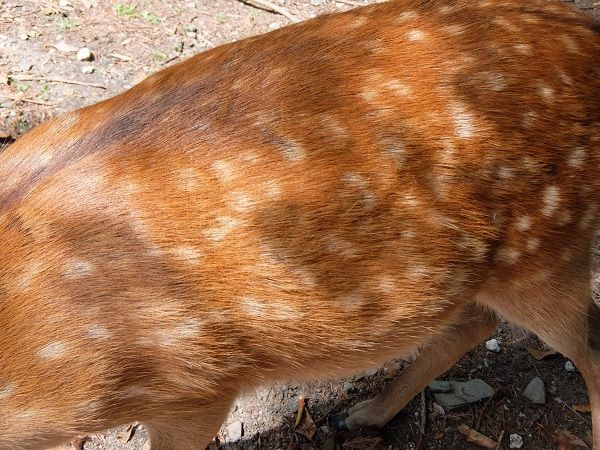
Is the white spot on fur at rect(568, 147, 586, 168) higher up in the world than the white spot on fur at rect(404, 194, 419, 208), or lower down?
lower down

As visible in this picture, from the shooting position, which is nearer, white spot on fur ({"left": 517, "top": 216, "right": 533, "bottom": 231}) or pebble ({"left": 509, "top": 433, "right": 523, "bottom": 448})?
white spot on fur ({"left": 517, "top": 216, "right": 533, "bottom": 231})

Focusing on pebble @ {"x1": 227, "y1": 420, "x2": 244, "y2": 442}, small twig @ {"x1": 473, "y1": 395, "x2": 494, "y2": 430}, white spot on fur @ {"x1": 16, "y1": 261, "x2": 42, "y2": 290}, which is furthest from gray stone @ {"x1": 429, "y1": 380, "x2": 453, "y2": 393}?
white spot on fur @ {"x1": 16, "y1": 261, "x2": 42, "y2": 290}

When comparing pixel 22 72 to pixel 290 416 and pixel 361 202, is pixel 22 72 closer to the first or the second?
pixel 290 416

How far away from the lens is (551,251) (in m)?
1.93

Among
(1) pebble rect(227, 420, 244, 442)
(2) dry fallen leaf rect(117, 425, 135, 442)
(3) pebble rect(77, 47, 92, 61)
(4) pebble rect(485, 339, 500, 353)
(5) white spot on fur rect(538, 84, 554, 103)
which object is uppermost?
(5) white spot on fur rect(538, 84, 554, 103)

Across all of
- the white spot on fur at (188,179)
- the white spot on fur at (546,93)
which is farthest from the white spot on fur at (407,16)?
the white spot on fur at (188,179)

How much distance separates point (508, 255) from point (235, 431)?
1.28 meters

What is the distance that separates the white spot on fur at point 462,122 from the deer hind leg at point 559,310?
0.48m

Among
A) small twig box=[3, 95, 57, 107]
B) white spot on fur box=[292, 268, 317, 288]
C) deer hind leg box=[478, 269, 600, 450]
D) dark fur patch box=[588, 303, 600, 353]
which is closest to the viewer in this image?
white spot on fur box=[292, 268, 317, 288]

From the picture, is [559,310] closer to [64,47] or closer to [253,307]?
[253,307]

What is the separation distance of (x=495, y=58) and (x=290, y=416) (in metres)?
1.52

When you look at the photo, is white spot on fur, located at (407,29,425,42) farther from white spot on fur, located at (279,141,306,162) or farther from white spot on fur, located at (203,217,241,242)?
white spot on fur, located at (203,217,241,242)

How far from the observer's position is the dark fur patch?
231cm

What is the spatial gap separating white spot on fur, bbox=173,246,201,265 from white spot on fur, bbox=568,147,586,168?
3.18ft
